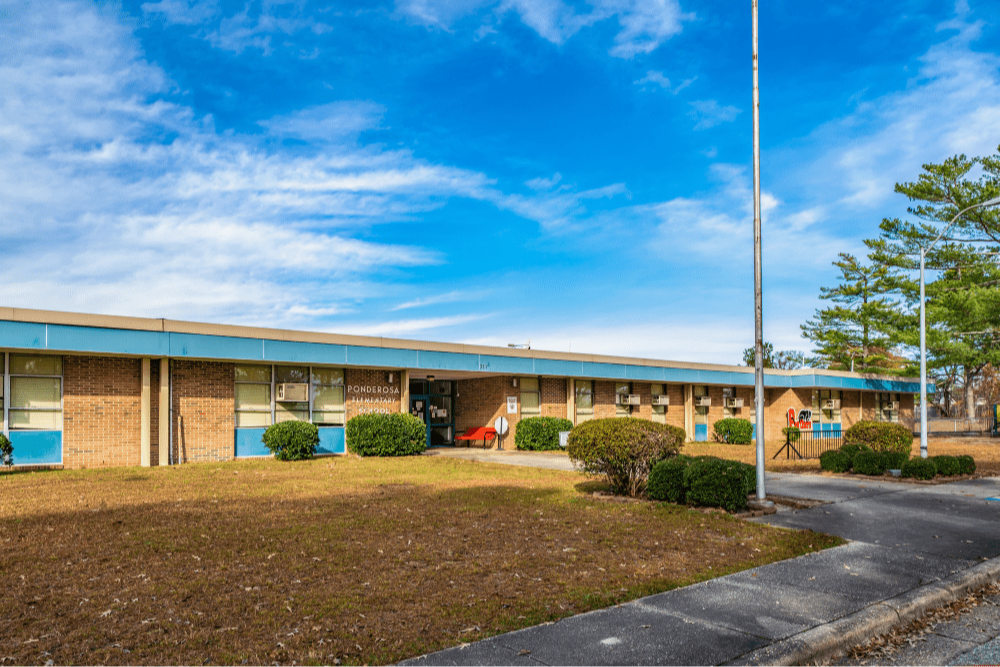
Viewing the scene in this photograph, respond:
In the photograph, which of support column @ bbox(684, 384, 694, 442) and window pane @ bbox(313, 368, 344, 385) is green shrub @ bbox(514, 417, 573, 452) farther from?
support column @ bbox(684, 384, 694, 442)

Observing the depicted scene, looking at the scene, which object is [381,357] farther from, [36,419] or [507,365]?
[36,419]

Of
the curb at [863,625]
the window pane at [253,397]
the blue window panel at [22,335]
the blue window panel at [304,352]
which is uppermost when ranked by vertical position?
the blue window panel at [22,335]

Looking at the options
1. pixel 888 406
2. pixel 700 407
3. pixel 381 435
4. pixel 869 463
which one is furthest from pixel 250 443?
pixel 888 406

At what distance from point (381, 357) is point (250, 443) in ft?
15.4

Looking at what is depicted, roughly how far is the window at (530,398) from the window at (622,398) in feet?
14.4

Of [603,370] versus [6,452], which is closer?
[6,452]

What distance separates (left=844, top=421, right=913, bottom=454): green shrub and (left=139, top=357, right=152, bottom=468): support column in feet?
63.7

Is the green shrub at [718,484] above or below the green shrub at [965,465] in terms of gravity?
above

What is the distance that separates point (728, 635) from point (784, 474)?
42.7ft

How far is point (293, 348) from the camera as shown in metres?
19.7

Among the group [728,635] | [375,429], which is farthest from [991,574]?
[375,429]

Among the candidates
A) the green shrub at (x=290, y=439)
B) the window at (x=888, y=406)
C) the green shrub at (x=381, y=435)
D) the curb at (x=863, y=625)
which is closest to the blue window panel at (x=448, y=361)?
the green shrub at (x=381, y=435)

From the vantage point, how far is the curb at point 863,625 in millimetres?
4652

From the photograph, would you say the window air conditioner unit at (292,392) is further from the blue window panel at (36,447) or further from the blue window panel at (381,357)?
the blue window panel at (36,447)
